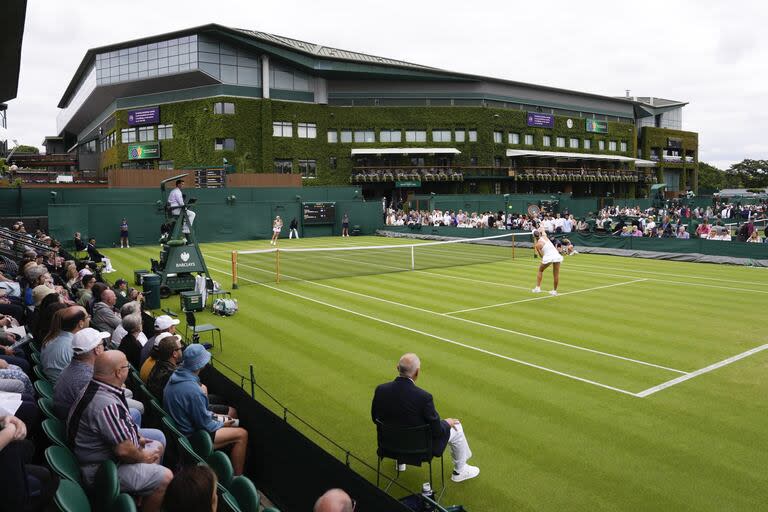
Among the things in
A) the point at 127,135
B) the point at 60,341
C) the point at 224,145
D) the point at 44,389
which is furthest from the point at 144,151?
the point at 44,389

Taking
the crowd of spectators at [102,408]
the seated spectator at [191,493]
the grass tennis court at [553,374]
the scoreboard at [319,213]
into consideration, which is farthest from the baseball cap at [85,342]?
the scoreboard at [319,213]

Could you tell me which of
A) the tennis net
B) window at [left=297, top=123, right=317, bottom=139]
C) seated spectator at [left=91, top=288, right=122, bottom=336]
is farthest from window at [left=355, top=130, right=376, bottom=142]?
seated spectator at [left=91, top=288, right=122, bottom=336]

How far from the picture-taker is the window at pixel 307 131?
66.1 m

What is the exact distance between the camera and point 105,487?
487cm

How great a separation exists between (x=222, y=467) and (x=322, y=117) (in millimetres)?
64554

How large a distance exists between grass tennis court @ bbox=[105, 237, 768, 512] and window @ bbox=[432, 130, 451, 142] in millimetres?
52268

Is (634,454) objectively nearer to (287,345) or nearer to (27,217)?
(287,345)

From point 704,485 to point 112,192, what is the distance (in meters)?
40.7

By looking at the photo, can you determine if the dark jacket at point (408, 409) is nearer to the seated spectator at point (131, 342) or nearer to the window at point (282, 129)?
the seated spectator at point (131, 342)

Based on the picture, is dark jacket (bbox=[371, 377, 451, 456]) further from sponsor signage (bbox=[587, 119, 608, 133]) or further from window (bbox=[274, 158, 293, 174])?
sponsor signage (bbox=[587, 119, 608, 133])

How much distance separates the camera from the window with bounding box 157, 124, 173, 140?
6494cm

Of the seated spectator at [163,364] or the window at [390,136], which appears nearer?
the seated spectator at [163,364]

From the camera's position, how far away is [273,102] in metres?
64.0

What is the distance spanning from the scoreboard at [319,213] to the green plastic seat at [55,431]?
Result: 42.0 meters
